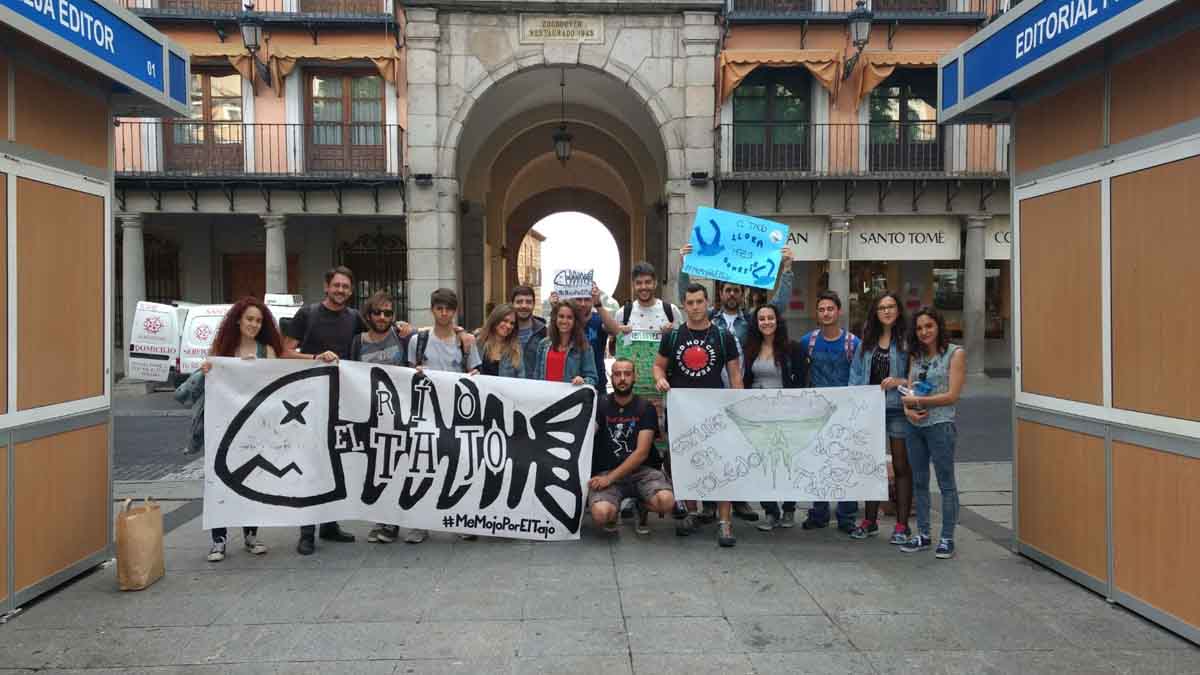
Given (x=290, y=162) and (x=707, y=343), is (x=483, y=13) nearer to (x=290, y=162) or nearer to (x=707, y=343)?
(x=290, y=162)

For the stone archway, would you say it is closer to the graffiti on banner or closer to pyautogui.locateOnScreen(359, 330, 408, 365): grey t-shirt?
the graffiti on banner

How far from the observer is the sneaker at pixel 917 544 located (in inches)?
240

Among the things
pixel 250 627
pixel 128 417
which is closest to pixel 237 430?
pixel 250 627

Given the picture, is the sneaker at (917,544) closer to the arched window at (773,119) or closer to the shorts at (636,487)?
the shorts at (636,487)

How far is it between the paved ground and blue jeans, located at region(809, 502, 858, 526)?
45 cm

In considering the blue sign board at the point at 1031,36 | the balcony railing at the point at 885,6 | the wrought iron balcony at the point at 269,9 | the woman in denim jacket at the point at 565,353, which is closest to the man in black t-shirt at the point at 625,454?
the woman in denim jacket at the point at 565,353

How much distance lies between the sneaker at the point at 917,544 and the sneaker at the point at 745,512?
4.29 ft

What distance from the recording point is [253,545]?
6.14 meters

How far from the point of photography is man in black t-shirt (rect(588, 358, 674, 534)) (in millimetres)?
6289

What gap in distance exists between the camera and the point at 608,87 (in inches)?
797

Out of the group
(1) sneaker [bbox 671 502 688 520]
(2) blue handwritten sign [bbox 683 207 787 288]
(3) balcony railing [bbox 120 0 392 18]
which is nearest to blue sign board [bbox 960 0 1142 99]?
(2) blue handwritten sign [bbox 683 207 787 288]

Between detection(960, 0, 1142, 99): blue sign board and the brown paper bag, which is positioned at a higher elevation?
detection(960, 0, 1142, 99): blue sign board

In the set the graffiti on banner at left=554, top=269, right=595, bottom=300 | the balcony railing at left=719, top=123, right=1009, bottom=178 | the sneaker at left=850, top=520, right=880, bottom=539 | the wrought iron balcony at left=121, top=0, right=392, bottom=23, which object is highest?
the wrought iron balcony at left=121, top=0, right=392, bottom=23

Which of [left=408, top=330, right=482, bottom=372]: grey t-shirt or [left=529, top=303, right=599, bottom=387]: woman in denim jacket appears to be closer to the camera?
[left=408, top=330, right=482, bottom=372]: grey t-shirt
